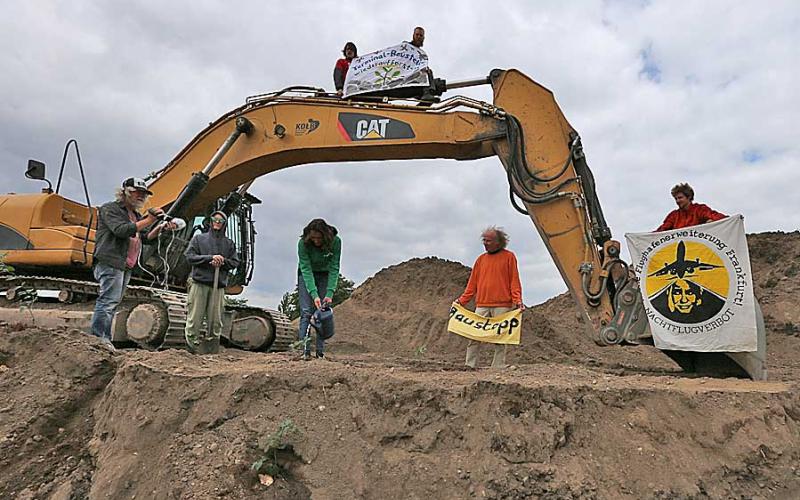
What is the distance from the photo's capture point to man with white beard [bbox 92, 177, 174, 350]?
4.87m

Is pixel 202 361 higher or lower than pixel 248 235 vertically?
lower

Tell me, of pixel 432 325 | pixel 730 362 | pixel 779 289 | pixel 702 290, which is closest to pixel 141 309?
pixel 432 325

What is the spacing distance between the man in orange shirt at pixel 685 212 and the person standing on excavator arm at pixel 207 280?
164 inches

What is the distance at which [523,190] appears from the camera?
5648 millimetres

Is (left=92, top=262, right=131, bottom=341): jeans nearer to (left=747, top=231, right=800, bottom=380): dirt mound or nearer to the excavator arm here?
the excavator arm

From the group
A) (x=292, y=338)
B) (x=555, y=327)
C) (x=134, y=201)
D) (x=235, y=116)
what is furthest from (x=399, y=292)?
(x=134, y=201)

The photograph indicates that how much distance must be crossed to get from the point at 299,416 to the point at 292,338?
5.00m

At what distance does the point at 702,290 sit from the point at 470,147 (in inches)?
98.0

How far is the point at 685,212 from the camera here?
540 centimetres

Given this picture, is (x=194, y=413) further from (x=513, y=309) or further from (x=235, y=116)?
(x=235, y=116)

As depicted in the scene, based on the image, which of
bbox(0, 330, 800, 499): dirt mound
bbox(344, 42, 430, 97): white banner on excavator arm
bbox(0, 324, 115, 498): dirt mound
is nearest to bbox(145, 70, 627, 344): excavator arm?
bbox(344, 42, 430, 97): white banner on excavator arm

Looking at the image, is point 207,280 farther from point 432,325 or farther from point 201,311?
point 432,325

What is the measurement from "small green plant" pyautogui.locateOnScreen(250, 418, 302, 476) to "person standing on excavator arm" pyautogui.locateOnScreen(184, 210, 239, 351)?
9.14ft

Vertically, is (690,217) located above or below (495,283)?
above
